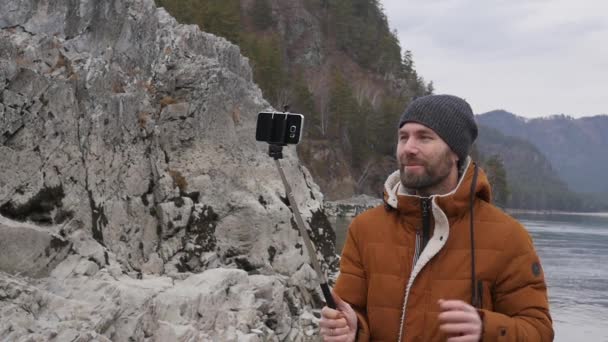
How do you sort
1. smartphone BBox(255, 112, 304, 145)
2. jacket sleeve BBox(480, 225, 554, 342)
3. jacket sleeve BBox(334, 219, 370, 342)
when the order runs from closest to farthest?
jacket sleeve BBox(480, 225, 554, 342) < jacket sleeve BBox(334, 219, 370, 342) < smartphone BBox(255, 112, 304, 145)

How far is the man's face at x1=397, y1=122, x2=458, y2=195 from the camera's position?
113 inches

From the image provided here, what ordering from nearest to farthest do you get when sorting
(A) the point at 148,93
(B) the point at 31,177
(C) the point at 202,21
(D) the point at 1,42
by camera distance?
(B) the point at 31,177 → (D) the point at 1,42 → (A) the point at 148,93 → (C) the point at 202,21

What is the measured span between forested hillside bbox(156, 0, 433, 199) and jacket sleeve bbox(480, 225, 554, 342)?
3372 cm

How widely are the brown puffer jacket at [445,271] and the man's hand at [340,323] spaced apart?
0.06 meters

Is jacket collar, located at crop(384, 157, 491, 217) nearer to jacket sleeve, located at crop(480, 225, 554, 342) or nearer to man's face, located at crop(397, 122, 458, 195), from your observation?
man's face, located at crop(397, 122, 458, 195)

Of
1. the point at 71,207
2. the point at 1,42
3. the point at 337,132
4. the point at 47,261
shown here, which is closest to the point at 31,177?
the point at 71,207

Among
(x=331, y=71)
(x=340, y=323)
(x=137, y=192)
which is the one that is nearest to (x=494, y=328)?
(x=340, y=323)

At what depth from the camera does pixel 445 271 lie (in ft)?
9.07

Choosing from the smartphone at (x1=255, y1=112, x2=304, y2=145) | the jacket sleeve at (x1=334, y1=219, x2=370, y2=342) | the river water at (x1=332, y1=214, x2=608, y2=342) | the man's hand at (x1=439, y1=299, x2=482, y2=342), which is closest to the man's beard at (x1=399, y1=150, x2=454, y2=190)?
the jacket sleeve at (x1=334, y1=219, x2=370, y2=342)

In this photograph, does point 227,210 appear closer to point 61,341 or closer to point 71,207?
point 71,207

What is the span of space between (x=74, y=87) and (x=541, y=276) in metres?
8.96

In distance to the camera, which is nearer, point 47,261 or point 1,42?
point 47,261

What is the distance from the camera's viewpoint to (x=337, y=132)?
81562mm

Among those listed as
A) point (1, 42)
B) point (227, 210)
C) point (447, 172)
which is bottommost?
point (227, 210)
